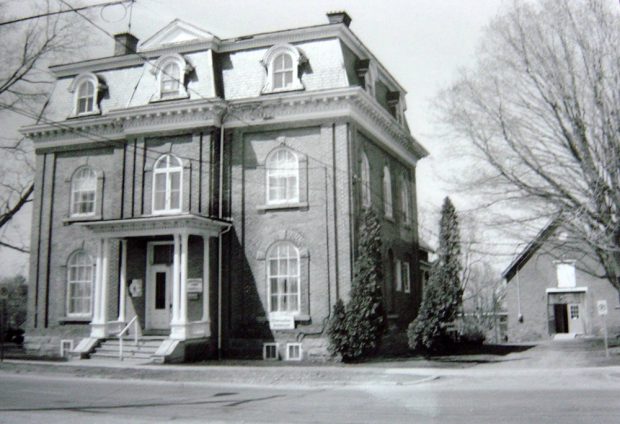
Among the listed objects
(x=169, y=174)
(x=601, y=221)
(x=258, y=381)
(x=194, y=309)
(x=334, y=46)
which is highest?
(x=334, y=46)

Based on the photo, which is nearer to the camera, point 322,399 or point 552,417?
point 552,417

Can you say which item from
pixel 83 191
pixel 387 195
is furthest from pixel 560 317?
pixel 83 191

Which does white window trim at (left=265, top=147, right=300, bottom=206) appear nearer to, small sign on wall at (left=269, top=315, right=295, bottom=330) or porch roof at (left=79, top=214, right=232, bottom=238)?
porch roof at (left=79, top=214, right=232, bottom=238)

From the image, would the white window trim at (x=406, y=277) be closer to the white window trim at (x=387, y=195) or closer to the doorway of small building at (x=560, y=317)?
the white window trim at (x=387, y=195)

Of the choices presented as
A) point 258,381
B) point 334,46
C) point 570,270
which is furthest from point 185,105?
point 570,270

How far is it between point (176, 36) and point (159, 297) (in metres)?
9.71

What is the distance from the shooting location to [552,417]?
32.6 feet

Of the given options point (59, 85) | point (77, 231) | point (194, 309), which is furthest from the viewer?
point (59, 85)

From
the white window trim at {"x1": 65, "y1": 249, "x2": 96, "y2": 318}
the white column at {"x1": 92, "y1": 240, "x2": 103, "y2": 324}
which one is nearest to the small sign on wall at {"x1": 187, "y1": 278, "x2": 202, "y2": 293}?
the white column at {"x1": 92, "y1": 240, "x2": 103, "y2": 324}

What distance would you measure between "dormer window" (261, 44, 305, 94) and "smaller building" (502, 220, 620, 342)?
66.3 feet

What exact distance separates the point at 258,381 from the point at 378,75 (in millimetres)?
14387

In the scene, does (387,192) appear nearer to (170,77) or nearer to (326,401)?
(170,77)

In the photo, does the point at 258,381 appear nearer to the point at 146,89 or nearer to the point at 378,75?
the point at 146,89

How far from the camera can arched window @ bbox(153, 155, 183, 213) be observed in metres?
23.3
